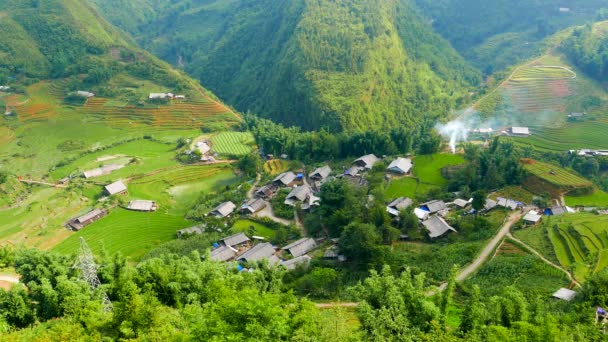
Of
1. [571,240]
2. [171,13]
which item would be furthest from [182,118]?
[171,13]

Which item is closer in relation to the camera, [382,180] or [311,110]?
[382,180]

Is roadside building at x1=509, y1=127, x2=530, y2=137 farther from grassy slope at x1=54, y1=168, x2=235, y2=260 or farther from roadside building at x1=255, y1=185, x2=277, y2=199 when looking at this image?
grassy slope at x1=54, y1=168, x2=235, y2=260

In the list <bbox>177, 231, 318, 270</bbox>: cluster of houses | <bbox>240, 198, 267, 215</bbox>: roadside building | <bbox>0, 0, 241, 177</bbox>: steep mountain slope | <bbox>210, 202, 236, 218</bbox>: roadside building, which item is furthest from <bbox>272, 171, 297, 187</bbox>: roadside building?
<bbox>0, 0, 241, 177</bbox>: steep mountain slope

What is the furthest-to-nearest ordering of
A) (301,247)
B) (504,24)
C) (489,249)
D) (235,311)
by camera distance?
(504,24) < (301,247) < (489,249) < (235,311)

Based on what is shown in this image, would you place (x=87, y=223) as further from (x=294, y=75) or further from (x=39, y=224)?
(x=294, y=75)

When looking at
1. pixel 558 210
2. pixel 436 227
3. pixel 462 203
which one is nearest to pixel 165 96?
pixel 462 203

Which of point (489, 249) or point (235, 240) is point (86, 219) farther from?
point (489, 249)
